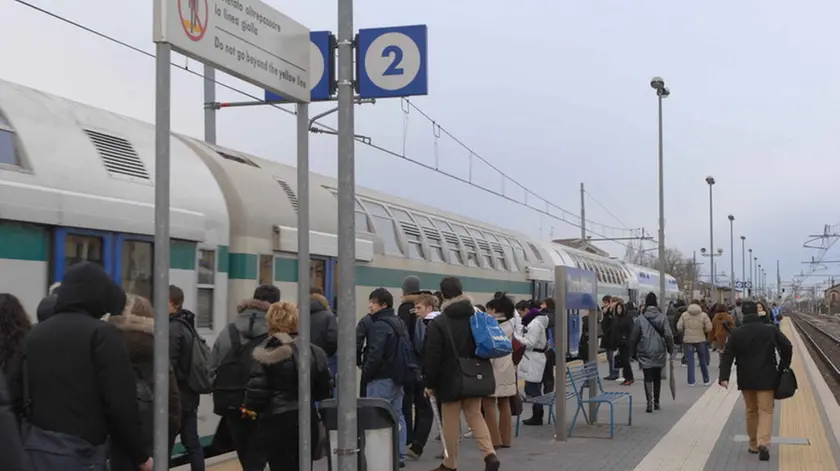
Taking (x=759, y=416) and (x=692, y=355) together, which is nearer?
(x=759, y=416)

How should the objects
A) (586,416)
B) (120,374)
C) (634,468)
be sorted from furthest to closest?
(586,416)
(634,468)
(120,374)

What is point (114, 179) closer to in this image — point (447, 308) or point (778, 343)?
point (447, 308)

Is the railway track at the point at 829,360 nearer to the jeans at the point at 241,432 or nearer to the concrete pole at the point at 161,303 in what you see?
the jeans at the point at 241,432

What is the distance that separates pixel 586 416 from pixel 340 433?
7155 mm

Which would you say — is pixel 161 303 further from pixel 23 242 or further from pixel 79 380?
pixel 23 242

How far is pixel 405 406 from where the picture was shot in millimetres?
Answer: 10039

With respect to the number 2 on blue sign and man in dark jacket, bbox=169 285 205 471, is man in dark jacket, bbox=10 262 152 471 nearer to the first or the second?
man in dark jacket, bbox=169 285 205 471

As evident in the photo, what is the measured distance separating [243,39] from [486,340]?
4283 mm

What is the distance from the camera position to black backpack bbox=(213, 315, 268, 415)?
21.6 feet

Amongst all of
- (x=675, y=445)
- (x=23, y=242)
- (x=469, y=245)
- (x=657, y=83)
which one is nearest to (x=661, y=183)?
(x=657, y=83)

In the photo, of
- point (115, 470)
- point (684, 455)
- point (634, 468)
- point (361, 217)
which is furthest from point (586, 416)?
point (115, 470)

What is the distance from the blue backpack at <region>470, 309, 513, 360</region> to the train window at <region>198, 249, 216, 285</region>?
96.5 inches

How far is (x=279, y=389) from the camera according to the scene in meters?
6.32

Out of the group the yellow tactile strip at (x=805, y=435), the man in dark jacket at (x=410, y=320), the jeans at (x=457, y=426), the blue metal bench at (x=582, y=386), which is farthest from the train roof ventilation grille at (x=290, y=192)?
the yellow tactile strip at (x=805, y=435)
